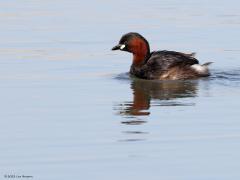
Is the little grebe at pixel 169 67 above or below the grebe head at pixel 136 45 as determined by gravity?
below

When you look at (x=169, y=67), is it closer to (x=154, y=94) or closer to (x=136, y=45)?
(x=136, y=45)

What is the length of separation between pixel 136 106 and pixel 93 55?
4.74 m

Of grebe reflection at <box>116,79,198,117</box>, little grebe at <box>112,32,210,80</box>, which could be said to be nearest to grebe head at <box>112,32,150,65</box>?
little grebe at <box>112,32,210,80</box>

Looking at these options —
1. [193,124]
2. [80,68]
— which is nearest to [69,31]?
[80,68]

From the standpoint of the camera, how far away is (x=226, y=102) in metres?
13.4

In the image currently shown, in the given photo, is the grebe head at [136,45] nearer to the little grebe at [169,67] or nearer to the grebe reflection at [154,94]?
the little grebe at [169,67]

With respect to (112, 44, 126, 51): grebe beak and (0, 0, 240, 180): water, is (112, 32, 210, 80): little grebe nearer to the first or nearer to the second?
(0, 0, 240, 180): water

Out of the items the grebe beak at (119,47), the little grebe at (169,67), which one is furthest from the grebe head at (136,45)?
the little grebe at (169,67)

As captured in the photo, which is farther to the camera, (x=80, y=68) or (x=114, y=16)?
(x=114, y=16)

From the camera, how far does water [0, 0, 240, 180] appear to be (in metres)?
9.88

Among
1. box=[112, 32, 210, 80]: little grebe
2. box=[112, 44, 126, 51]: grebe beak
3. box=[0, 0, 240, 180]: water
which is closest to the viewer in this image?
box=[0, 0, 240, 180]: water

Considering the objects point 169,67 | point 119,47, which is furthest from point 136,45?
point 169,67

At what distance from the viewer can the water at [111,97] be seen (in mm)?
9875

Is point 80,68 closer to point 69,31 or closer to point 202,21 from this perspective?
point 69,31
